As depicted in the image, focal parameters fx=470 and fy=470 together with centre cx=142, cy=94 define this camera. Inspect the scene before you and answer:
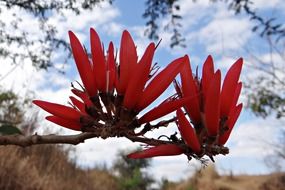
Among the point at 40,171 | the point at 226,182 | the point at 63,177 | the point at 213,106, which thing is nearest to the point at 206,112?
the point at 213,106

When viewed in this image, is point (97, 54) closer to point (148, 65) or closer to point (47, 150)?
point (148, 65)

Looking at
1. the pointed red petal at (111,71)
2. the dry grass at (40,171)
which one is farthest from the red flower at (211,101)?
the dry grass at (40,171)

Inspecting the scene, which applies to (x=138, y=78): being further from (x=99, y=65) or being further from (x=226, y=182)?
(x=226, y=182)

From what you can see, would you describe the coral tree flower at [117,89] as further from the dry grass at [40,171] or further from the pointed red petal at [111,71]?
the dry grass at [40,171]

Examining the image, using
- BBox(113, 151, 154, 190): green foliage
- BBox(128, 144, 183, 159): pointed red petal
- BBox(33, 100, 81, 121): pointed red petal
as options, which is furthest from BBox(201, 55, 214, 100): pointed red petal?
BBox(113, 151, 154, 190): green foliage

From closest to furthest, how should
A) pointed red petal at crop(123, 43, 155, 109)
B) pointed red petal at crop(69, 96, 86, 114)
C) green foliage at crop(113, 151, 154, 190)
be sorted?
1. pointed red petal at crop(123, 43, 155, 109)
2. pointed red petal at crop(69, 96, 86, 114)
3. green foliage at crop(113, 151, 154, 190)

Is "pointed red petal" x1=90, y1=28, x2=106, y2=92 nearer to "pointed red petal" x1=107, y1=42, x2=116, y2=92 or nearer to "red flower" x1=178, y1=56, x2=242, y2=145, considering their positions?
"pointed red petal" x1=107, y1=42, x2=116, y2=92
